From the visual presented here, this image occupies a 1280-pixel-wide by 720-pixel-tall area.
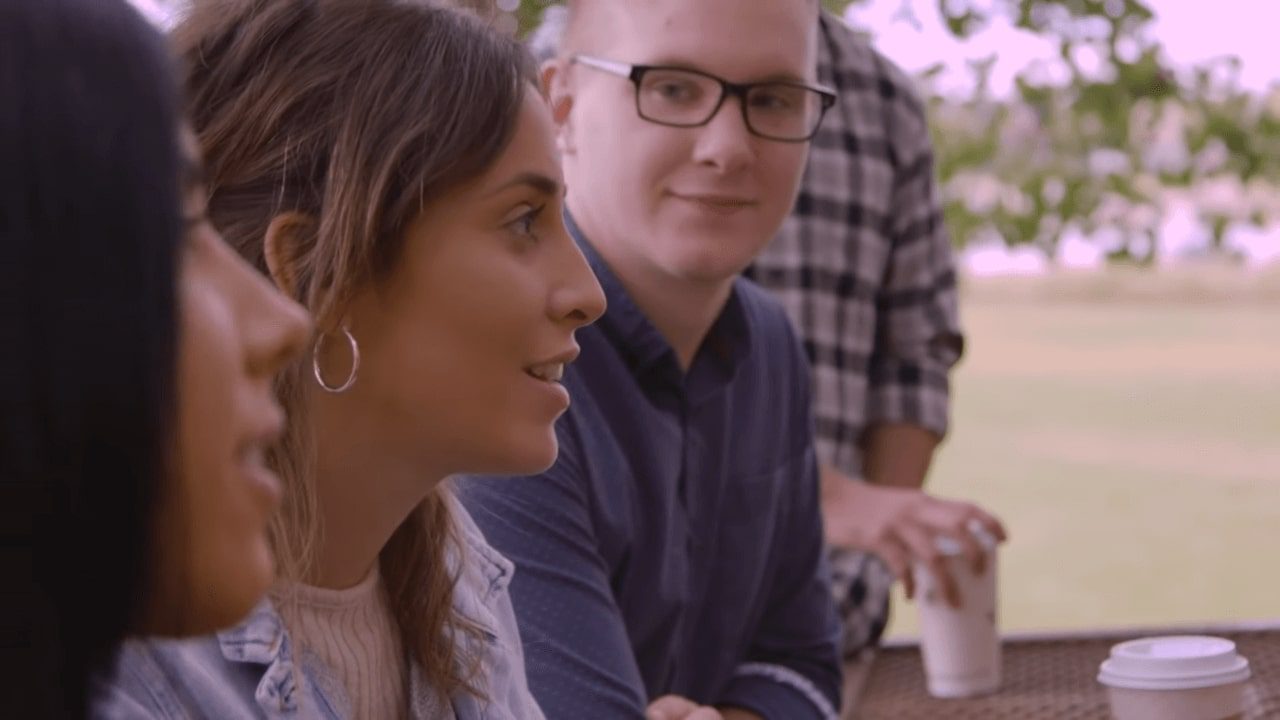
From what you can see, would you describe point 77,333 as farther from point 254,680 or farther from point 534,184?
point 534,184

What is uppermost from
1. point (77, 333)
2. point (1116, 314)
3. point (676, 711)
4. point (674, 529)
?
point (77, 333)

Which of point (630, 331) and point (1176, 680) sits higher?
point (630, 331)

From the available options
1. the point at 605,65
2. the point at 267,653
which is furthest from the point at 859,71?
the point at 267,653

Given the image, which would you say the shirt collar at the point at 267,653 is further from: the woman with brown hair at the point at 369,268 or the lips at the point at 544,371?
the lips at the point at 544,371

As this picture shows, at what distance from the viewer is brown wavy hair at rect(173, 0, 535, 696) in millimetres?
1312

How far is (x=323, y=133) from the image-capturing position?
1.33 metres

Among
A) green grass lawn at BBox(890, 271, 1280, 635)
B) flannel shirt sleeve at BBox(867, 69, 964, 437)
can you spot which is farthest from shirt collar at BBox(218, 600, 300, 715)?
green grass lawn at BBox(890, 271, 1280, 635)

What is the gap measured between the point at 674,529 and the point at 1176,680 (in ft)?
1.66

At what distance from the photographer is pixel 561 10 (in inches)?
Result: 87.8

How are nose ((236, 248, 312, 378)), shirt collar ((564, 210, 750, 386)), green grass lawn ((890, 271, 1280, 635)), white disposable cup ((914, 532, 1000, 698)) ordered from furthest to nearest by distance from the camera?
green grass lawn ((890, 271, 1280, 635)) → white disposable cup ((914, 532, 1000, 698)) → shirt collar ((564, 210, 750, 386)) → nose ((236, 248, 312, 378))

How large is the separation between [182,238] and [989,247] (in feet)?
13.3

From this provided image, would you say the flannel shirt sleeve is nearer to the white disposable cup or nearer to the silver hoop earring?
the white disposable cup

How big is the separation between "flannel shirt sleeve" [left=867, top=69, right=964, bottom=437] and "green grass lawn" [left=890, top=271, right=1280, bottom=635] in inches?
256

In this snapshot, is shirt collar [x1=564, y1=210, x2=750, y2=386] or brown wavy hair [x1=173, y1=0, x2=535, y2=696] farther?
shirt collar [x1=564, y1=210, x2=750, y2=386]
